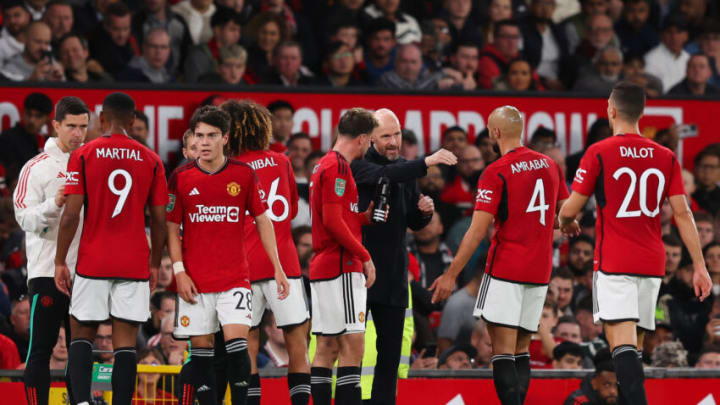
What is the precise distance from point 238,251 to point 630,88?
9.30 feet

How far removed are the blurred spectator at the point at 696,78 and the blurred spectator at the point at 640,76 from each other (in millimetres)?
536

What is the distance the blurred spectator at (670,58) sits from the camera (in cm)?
1582

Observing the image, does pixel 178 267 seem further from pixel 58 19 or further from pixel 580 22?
pixel 580 22

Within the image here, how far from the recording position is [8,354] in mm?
10297

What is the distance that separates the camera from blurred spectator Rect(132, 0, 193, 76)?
46.5 ft

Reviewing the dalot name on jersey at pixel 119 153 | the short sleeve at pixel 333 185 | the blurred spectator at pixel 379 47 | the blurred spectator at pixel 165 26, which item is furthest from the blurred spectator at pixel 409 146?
the dalot name on jersey at pixel 119 153

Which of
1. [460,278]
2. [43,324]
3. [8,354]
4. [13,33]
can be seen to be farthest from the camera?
[13,33]

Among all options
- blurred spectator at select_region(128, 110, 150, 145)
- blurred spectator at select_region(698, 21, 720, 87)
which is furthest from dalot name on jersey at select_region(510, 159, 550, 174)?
blurred spectator at select_region(698, 21, 720, 87)

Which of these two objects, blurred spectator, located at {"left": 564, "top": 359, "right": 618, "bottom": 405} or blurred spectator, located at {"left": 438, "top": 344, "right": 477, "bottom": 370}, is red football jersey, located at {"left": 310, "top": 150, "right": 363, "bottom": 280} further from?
blurred spectator, located at {"left": 438, "top": 344, "right": 477, "bottom": 370}

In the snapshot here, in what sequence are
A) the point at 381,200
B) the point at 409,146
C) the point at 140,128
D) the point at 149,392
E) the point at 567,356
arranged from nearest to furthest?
the point at 381,200 < the point at 149,392 < the point at 567,356 < the point at 140,128 < the point at 409,146

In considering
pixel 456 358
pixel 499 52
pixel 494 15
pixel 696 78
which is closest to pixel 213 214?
pixel 456 358

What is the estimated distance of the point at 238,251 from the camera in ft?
26.4

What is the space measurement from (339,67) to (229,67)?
134 cm

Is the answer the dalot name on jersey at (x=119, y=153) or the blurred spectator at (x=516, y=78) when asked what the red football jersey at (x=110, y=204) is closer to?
the dalot name on jersey at (x=119, y=153)
